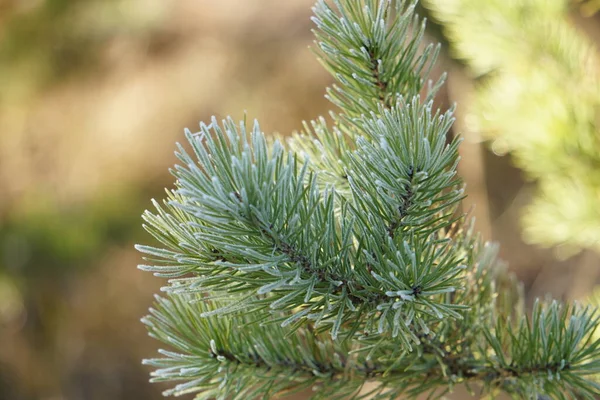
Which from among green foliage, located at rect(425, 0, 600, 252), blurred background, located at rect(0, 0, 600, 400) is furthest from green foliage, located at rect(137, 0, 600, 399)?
blurred background, located at rect(0, 0, 600, 400)

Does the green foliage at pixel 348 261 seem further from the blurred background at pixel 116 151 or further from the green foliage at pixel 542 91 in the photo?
the blurred background at pixel 116 151

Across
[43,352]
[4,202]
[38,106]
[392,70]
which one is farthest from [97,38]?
[392,70]

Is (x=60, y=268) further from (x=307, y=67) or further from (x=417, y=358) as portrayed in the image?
(x=417, y=358)

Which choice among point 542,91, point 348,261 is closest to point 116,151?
point 542,91

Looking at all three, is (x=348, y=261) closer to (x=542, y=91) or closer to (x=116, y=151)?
(x=542, y=91)

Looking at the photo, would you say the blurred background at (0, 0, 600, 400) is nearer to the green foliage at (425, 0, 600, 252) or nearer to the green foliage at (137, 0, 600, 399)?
the green foliage at (425, 0, 600, 252)

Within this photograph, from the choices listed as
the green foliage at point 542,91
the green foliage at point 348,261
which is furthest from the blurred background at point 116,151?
the green foliage at point 348,261
